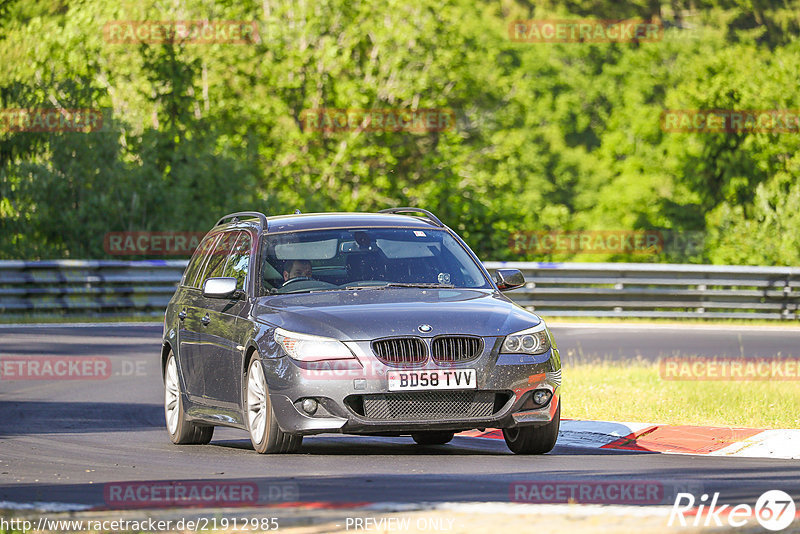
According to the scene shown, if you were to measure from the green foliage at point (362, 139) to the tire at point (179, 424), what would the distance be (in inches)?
719

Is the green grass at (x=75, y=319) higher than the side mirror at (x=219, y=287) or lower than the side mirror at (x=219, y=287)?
lower

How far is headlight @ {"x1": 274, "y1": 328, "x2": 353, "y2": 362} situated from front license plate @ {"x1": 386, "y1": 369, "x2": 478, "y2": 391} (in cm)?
32

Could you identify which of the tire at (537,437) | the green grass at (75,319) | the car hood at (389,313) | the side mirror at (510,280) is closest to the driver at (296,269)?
the car hood at (389,313)

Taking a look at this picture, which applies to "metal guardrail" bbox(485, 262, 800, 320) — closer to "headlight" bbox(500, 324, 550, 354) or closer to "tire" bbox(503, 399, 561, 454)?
"tire" bbox(503, 399, 561, 454)

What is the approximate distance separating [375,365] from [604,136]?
5479cm

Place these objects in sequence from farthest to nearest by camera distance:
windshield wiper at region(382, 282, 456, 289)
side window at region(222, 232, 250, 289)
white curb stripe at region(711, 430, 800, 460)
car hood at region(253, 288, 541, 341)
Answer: side window at region(222, 232, 250, 289)
windshield wiper at region(382, 282, 456, 289)
white curb stripe at region(711, 430, 800, 460)
car hood at region(253, 288, 541, 341)

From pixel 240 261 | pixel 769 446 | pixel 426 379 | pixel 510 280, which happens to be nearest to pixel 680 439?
pixel 769 446

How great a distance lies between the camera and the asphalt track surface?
772cm

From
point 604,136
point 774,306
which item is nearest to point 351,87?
point 774,306

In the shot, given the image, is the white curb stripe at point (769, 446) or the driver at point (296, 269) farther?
the driver at point (296, 269)

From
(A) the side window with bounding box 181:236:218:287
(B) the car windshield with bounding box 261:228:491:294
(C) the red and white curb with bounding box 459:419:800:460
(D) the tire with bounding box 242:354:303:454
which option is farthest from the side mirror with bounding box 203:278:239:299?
(C) the red and white curb with bounding box 459:419:800:460

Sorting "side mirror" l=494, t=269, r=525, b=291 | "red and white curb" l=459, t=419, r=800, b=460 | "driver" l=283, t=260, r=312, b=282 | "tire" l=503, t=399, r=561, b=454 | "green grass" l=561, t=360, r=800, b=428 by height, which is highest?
"driver" l=283, t=260, r=312, b=282

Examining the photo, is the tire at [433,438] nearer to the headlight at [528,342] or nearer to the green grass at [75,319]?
the headlight at [528,342]

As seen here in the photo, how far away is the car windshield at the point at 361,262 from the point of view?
10305 mm
